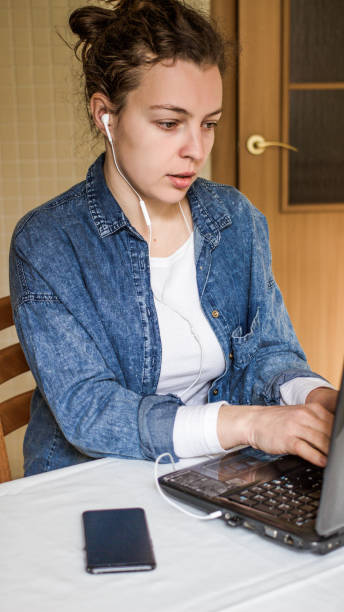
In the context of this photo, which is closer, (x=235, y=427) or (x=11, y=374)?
(x=235, y=427)

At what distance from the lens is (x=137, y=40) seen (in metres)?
1.14

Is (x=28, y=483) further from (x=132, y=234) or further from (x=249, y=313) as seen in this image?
(x=249, y=313)

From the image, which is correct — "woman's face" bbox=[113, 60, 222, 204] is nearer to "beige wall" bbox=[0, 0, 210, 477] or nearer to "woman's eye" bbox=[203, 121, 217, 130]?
"woman's eye" bbox=[203, 121, 217, 130]

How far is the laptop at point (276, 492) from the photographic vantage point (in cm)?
65

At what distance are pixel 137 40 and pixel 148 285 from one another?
1.34 ft

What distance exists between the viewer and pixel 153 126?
1121mm

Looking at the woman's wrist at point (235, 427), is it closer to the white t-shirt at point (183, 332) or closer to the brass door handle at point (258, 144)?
the white t-shirt at point (183, 332)

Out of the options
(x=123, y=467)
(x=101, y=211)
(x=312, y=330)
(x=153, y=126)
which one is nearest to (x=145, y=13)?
(x=153, y=126)

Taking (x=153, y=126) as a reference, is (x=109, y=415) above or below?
below

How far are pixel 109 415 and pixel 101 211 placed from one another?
1.29 feet

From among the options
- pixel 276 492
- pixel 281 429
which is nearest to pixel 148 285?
pixel 281 429

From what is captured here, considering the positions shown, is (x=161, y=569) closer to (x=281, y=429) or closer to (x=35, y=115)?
(x=281, y=429)

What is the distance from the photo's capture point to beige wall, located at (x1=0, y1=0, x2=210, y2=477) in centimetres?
231

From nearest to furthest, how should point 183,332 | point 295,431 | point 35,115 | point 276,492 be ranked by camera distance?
point 276,492, point 295,431, point 183,332, point 35,115
